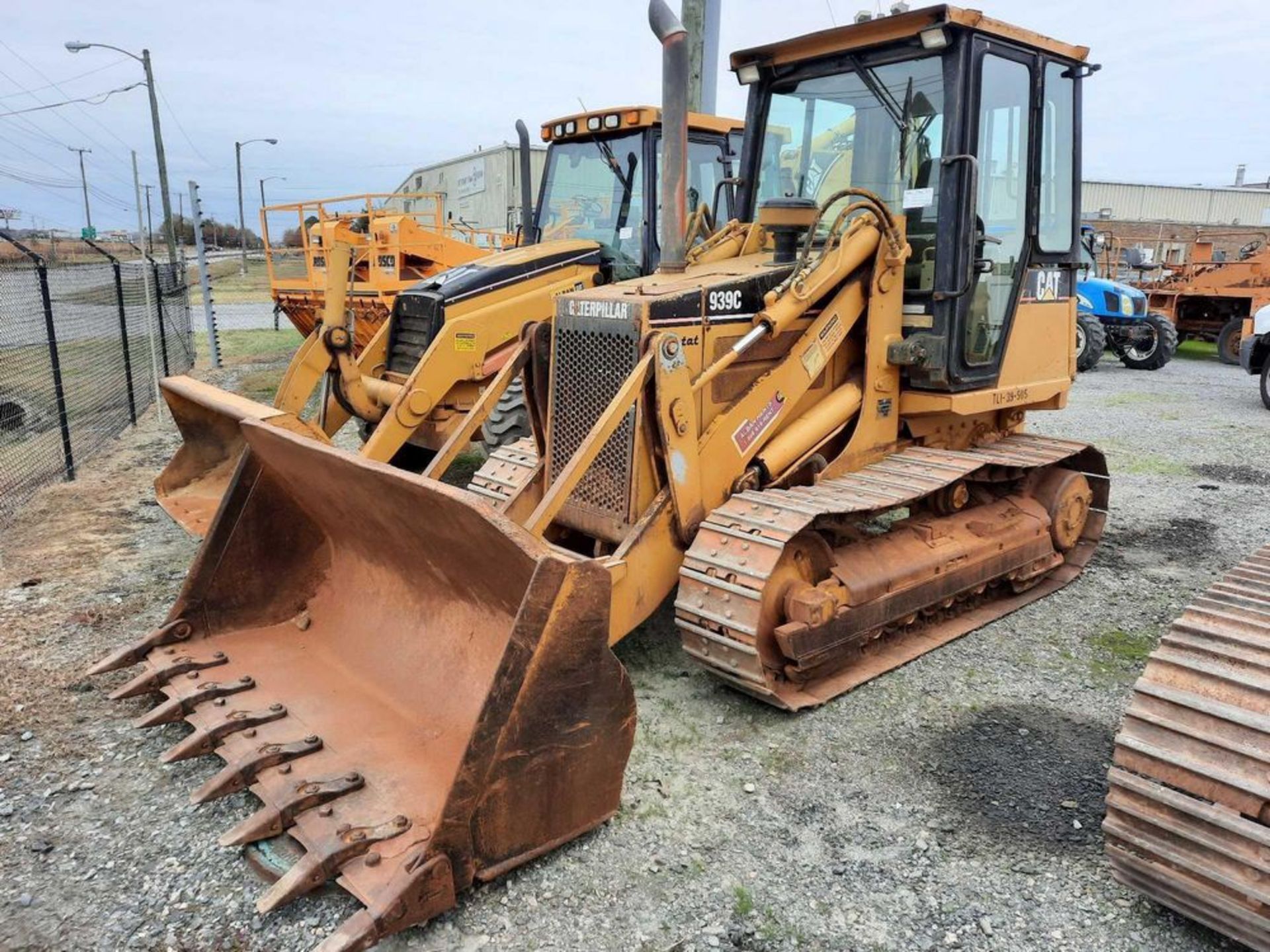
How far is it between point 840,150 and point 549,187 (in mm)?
3741

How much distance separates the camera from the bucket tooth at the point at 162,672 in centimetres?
372

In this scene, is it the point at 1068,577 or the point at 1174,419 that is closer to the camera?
the point at 1068,577

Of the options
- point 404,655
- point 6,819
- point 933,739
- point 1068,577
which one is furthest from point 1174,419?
point 6,819

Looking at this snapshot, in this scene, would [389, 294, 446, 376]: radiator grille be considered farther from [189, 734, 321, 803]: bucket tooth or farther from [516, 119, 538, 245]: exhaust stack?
[189, 734, 321, 803]: bucket tooth

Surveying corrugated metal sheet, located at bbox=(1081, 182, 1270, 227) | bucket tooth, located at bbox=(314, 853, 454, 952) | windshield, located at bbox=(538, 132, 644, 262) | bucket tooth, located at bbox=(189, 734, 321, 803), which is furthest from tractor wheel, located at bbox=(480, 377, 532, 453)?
corrugated metal sheet, located at bbox=(1081, 182, 1270, 227)

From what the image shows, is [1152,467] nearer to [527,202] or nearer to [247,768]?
[527,202]

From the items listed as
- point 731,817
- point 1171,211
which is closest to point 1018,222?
point 731,817

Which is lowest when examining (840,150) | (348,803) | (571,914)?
(571,914)

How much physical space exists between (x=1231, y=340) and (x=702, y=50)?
12.9 meters

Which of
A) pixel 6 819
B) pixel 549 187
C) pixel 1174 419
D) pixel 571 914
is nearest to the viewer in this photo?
pixel 571 914

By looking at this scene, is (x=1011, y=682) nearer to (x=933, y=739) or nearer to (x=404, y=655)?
(x=933, y=739)

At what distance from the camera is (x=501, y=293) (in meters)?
7.23

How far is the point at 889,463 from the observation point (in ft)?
15.9

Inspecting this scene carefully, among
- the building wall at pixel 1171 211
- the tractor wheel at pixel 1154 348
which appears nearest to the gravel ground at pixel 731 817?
the tractor wheel at pixel 1154 348
